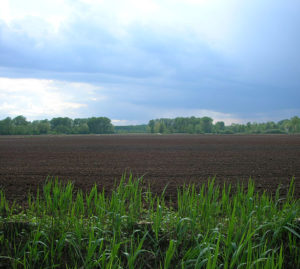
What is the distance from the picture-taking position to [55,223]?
4.68m

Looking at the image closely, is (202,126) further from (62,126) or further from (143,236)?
(143,236)

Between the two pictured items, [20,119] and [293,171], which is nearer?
[293,171]

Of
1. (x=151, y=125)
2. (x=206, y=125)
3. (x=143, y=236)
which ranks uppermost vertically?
(x=151, y=125)

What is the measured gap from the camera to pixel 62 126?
144 metres

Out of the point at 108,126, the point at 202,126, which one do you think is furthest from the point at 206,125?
the point at 108,126

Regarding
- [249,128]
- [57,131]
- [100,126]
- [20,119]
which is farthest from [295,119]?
[20,119]

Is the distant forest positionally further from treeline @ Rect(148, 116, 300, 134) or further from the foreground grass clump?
the foreground grass clump

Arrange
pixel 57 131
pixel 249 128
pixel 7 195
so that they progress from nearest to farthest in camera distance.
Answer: pixel 7 195 < pixel 57 131 < pixel 249 128

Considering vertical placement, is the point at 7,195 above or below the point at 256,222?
below

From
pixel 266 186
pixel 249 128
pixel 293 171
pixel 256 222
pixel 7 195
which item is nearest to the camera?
pixel 256 222

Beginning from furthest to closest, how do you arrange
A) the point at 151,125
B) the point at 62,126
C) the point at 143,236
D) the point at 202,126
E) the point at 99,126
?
the point at 151,125
the point at 202,126
the point at 99,126
the point at 62,126
the point at 143,236

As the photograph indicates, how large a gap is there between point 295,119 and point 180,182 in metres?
171

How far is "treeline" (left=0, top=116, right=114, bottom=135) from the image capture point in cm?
13162

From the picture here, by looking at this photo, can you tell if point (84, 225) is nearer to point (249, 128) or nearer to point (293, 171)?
point (293, 171)
